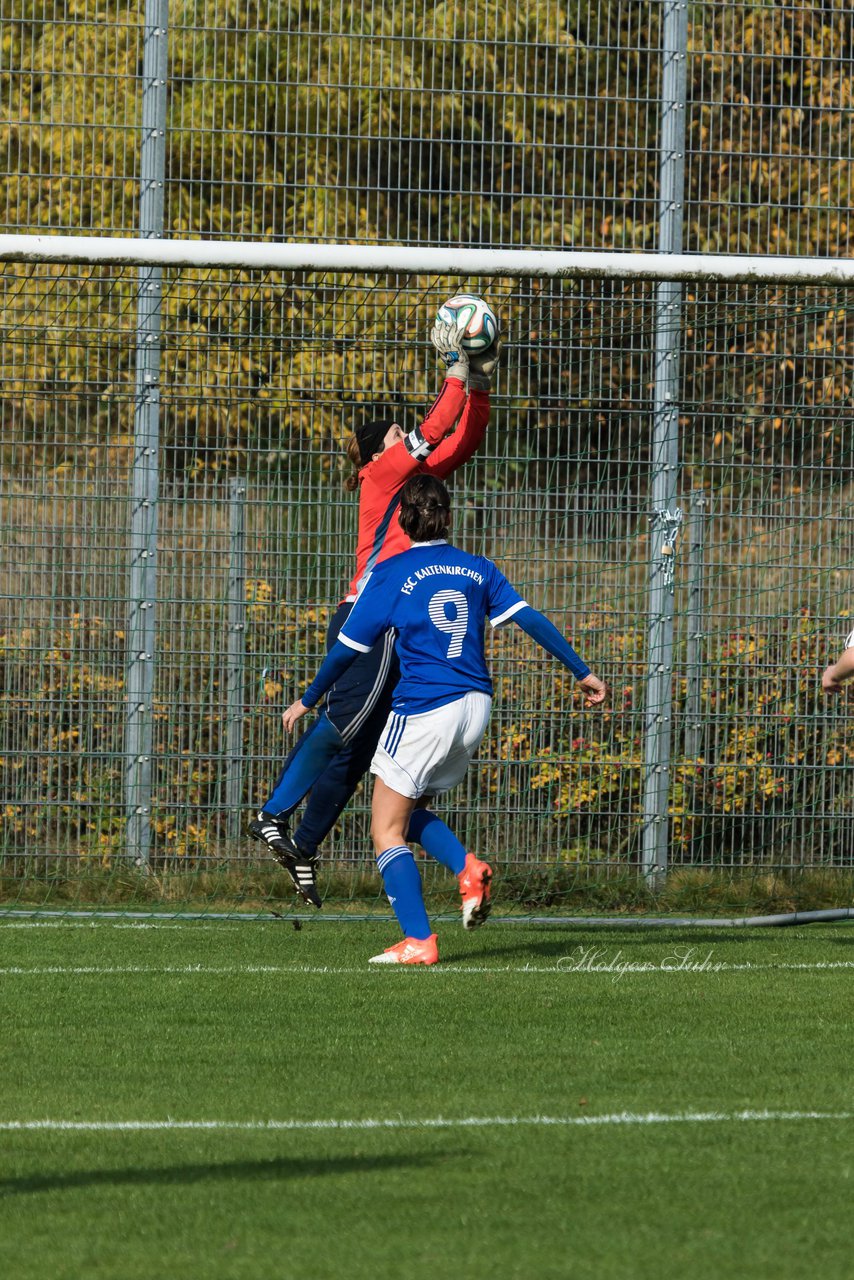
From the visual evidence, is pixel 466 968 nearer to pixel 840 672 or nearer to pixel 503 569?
pixel 840 672

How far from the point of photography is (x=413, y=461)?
323 inches

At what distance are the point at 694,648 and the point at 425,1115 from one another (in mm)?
5920

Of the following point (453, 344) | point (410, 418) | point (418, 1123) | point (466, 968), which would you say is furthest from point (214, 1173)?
point (410, 418)

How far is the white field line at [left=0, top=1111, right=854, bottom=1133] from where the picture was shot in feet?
14.9

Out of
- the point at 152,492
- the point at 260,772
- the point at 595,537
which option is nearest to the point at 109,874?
the point at 260,772

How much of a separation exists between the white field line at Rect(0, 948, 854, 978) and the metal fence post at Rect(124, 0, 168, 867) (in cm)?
272

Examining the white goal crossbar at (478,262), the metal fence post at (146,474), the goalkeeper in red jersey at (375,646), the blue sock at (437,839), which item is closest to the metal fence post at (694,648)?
the white goal crossbar at (478,262)

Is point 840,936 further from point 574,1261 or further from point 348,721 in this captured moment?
point 574,1261

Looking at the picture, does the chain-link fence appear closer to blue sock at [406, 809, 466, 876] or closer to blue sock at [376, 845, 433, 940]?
blue sock at [406, 809, 466, 876]

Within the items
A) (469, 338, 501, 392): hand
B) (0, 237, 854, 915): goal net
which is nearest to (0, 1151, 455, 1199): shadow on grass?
(469, 338, 501, 392): hand

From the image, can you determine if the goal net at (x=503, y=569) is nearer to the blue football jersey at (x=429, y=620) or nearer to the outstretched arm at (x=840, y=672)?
the blue football jersey at (x=429, y=620)

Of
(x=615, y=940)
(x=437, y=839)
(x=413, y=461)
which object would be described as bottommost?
(x=615, y=940)

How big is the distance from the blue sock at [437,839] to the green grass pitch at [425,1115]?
421 mm

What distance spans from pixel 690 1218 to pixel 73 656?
270 inches
